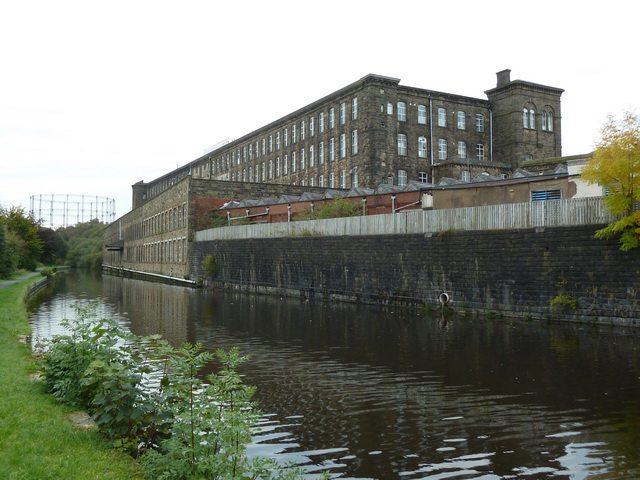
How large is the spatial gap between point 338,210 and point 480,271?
1431 cm

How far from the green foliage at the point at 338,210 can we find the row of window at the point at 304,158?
65.6 ft

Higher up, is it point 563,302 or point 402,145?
point 402,145

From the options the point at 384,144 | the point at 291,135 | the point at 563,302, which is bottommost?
the point at 563,302

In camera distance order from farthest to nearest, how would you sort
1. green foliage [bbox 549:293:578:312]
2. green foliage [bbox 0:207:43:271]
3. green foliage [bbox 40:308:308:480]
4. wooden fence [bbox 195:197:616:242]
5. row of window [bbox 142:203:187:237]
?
green foliage [bbox 0:207:43:271] < row of window [bbox 142:203:187:237] < wooden fence [bbox 195:197:616:242] < green foliage [bbox 549:293:578:312] < green foliage [bbox 40:308:308:480]

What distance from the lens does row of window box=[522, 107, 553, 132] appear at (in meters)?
57.3

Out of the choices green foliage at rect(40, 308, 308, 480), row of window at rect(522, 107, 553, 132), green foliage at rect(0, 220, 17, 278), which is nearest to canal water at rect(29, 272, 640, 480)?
green foliage at rect(40, 308, 308, 480)

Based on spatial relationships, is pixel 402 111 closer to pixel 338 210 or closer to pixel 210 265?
pixel 338 210

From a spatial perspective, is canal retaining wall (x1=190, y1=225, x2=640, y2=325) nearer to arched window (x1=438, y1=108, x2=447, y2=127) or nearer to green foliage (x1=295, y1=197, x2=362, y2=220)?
green foliage (x1=295, y1=197, x2=362, y2=220)

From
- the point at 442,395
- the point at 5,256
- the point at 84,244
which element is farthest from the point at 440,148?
the point at 84,244

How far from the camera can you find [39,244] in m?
60.4

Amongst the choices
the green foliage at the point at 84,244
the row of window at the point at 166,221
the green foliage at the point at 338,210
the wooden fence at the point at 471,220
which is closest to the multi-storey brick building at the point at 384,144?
the row of window at the point at 166,221

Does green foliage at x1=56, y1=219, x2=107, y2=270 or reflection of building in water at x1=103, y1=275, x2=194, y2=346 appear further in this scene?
green foliage at x1=56, y1=219, x2=107, y2=270

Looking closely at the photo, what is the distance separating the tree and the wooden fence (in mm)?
741

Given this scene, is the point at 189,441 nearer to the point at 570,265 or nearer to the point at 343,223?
the point at 570,265
